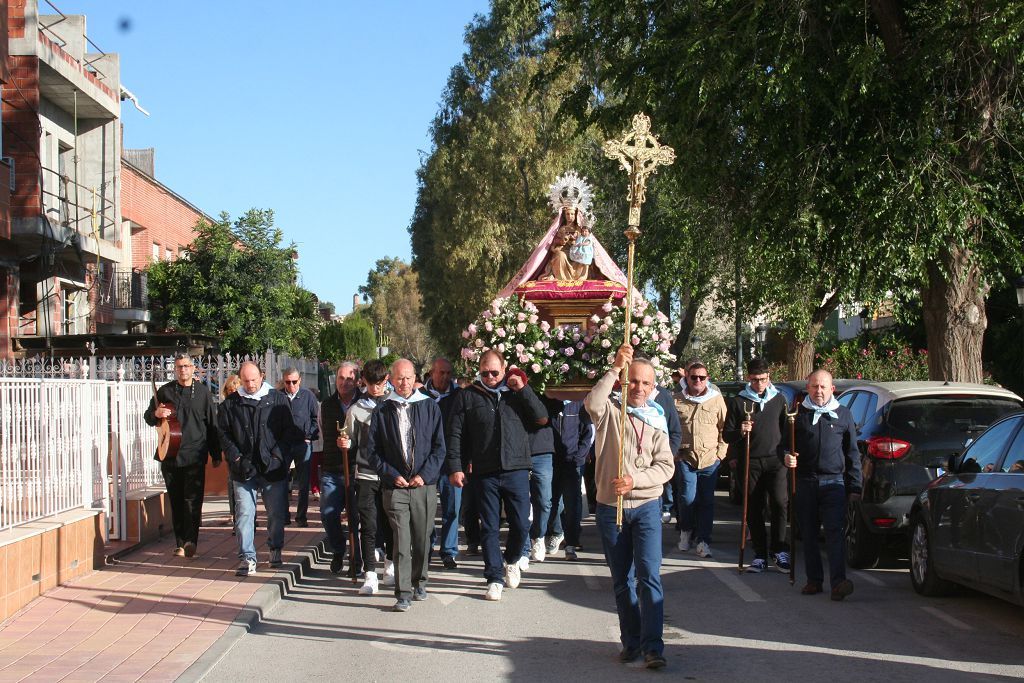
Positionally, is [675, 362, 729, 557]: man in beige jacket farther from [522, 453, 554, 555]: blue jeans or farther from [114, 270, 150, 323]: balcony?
[114, 270, 150, 323]: balcony

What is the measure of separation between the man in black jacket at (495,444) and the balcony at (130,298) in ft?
74.5

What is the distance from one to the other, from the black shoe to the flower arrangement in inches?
244

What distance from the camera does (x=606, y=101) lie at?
38.9m

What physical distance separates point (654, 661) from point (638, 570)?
54cm

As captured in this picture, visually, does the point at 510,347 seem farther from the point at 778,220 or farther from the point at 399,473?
the point at 778,220

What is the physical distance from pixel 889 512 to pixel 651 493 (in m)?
4.23

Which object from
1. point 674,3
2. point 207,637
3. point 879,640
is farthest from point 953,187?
point 207,637

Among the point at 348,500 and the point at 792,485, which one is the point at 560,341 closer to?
the point at 348,500

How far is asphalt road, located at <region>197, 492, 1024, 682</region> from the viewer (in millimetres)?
7352

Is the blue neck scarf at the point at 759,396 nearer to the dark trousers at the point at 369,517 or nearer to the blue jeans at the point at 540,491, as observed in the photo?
the blue jeans at the point at 540,491

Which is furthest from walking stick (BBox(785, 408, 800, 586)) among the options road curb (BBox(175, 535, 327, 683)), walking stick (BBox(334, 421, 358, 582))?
road curb (BBox(175, 535, 327, 683))

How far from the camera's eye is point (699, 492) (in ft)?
40.8

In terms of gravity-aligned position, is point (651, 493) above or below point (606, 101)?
below

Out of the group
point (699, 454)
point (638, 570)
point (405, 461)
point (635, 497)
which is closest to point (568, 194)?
point (699, 454)
